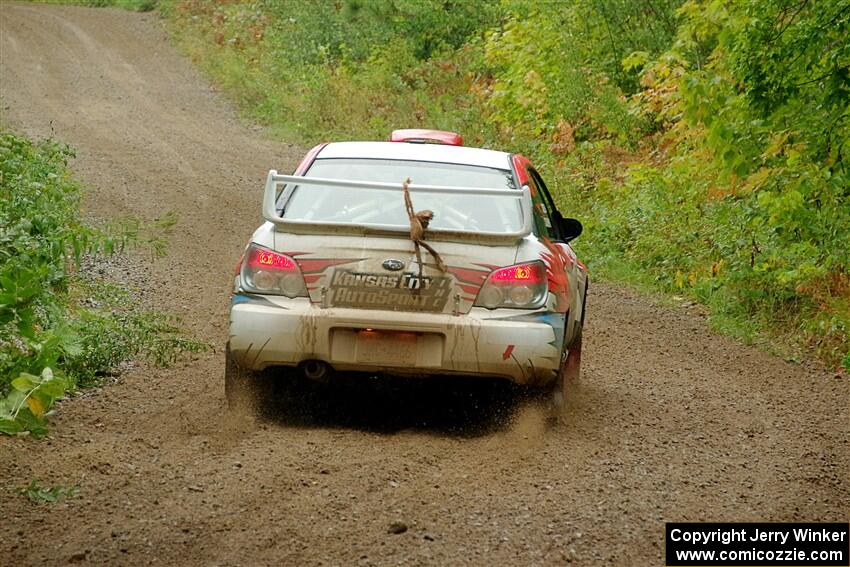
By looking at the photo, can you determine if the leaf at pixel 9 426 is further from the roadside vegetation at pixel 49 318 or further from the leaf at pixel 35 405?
the leaf at pixel 35 405

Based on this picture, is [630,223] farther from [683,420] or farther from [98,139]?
[98,139]

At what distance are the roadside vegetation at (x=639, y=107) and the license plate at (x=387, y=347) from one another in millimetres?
4665

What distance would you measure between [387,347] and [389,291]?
287mm

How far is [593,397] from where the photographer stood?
833 centimetres

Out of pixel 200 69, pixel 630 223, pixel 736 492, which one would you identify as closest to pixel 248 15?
pixel 200 69

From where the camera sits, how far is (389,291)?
21.4 ft

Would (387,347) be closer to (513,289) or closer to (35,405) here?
(513,289)

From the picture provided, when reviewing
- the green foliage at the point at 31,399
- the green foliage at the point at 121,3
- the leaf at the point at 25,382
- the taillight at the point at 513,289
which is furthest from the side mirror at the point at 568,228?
the green foliage at the point at 121,3

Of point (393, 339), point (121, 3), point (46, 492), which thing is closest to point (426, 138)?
point (393, 339)

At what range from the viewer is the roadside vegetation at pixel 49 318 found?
658cm

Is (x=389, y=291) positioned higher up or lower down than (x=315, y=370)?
higher up

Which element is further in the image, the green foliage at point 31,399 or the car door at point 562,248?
the car door at point 562,248

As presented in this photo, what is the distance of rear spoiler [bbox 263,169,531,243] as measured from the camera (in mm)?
6605

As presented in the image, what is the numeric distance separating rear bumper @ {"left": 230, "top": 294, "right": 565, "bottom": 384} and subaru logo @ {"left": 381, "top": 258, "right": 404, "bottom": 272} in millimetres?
224
